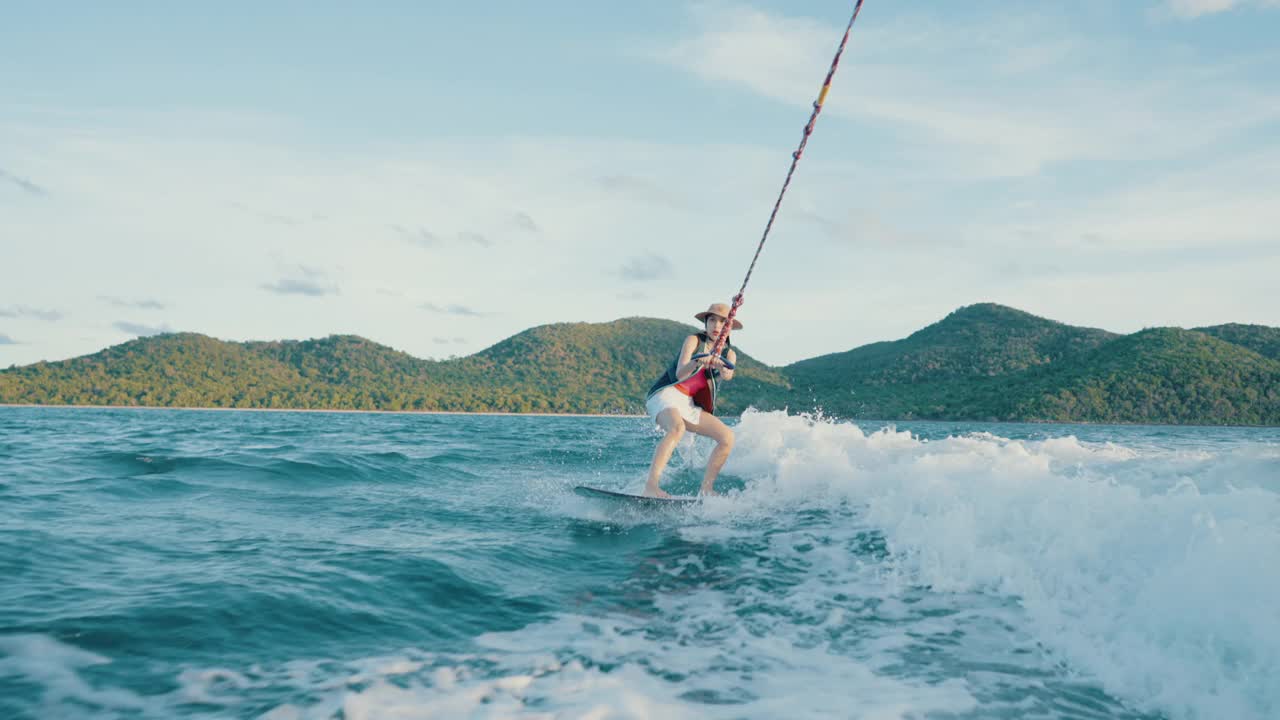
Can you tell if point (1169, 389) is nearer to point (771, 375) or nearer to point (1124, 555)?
point (771, 375)

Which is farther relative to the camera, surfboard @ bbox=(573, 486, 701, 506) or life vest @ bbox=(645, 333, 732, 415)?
life vest @ bbox=(645, 333, 732, 415)

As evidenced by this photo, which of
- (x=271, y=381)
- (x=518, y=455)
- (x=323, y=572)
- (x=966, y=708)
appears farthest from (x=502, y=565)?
(x=271, y=381)

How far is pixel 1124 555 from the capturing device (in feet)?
18.6

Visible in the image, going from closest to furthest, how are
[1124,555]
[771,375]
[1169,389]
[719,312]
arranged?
[1124,555]
[719,312]
[1169,389]
[771,375]

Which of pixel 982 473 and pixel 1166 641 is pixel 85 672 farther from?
pixel 982 473

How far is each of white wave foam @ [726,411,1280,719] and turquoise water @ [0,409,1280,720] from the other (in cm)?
2

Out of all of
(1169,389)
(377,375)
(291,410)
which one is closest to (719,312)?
(1169,389)

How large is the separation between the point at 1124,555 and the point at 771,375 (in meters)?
123

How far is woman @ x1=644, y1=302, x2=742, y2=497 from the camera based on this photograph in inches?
372

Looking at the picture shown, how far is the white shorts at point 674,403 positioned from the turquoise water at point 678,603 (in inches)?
53.3

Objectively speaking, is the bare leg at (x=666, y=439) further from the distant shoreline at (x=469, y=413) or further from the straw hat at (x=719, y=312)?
the distant shoreline at (x=469, y=413)

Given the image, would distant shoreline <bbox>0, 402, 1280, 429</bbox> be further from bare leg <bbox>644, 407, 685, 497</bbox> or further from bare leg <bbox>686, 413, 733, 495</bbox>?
bare leg <bbox>644, 407, 685, 497</bbox>

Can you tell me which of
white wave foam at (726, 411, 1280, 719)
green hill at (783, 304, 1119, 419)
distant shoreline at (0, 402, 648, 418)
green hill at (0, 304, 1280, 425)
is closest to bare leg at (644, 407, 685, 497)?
white wave foam at (726, 411, 1280, 719)

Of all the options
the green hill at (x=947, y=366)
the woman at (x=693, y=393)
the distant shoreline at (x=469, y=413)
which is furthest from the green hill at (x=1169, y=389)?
the woman at (x=693, y=393)
